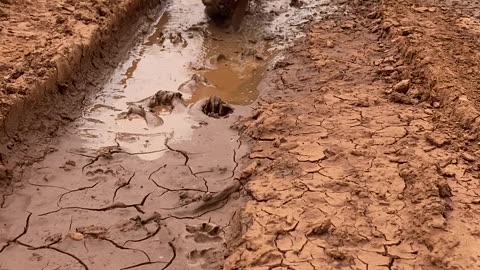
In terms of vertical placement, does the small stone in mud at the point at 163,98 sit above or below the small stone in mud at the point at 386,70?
below

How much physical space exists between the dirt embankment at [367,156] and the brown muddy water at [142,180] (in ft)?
0.77

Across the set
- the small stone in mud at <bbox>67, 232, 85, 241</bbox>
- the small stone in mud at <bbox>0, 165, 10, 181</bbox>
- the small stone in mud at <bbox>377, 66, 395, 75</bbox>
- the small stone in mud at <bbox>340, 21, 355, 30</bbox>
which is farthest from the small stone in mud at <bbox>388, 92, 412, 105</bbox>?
the small stone in mud at <bbox>0, 165, 10, 181</bbox>

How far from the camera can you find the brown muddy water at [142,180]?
368 cm

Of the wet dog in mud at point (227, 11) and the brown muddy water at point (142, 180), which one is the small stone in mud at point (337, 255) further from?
the wet dog in mud at point (227, 11)

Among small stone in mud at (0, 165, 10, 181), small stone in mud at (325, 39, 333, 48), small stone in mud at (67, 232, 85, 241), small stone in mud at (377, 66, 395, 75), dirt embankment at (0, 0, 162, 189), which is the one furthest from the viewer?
small stone in mud at (325, 39, 333, 48)

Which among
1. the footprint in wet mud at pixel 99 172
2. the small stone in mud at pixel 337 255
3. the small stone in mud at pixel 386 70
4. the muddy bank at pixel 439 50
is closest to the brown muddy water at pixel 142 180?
the footprint in wet mud at pixel 99 172

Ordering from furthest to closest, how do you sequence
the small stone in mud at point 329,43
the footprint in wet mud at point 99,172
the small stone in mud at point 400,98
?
the small stone in mud at point 329,43 < the small stone in mud at point 400,98 < the footprint in wet mud at point 99,172

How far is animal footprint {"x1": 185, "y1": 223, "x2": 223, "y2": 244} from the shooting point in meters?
3.81

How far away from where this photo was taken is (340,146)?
454 cm

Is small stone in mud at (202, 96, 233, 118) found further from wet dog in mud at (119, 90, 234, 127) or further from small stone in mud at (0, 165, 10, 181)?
small stone in mud at (0, 165, 10, 181)

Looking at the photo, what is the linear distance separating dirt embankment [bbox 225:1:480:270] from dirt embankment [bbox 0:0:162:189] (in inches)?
60.9

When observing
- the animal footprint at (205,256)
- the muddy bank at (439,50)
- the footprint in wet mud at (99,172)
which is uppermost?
the muddy bank at (439,50)

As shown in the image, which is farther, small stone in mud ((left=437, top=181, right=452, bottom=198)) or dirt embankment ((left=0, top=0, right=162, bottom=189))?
dirt embankment ((left=0, top=0, right=162, bottom=189))

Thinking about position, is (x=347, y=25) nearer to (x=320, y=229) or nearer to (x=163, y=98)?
(x=163, y=98)
